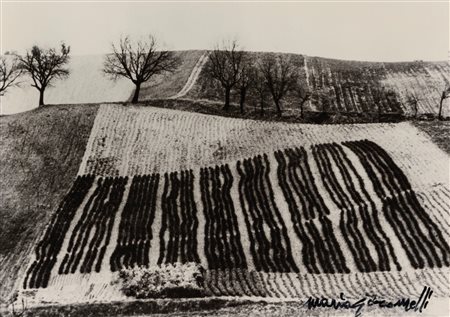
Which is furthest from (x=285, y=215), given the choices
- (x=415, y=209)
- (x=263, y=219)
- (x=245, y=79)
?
(x=245, y=79)

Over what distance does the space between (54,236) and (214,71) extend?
30148 millimetres

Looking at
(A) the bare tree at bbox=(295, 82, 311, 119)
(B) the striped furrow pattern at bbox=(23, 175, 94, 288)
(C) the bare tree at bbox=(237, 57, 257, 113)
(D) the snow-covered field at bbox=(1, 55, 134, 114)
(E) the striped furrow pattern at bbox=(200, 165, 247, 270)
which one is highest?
(C) the bare tree at bbox=(237, 57, 257, 113)

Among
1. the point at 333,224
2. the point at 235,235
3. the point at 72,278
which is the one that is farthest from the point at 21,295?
the point at 333,224

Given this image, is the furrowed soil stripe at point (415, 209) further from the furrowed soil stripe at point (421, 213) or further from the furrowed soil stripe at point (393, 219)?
the furrowed soil stripe at point (393, 219)

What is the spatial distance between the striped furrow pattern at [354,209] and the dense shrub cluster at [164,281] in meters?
9.65

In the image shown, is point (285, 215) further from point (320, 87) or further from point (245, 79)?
point (320, 87)

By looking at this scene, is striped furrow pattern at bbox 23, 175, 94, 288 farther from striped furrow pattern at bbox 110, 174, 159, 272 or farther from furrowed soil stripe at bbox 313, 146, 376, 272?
furrowed soil stripe at bbox 313, 146, 376, 272

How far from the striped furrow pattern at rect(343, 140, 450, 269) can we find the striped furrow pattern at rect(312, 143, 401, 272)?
3.09ft

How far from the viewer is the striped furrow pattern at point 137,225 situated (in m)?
34.0

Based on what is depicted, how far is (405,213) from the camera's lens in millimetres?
35062

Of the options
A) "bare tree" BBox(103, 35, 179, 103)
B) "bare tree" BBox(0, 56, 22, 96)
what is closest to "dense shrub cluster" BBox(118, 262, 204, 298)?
"bare tree" BBox(103, 35, 179, 103)

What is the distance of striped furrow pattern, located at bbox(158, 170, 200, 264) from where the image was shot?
34.2 meters

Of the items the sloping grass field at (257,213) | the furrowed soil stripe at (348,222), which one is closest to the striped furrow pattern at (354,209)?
the furrowed soil stripe at (348,222)

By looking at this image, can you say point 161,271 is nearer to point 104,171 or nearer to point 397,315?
point 397,315
